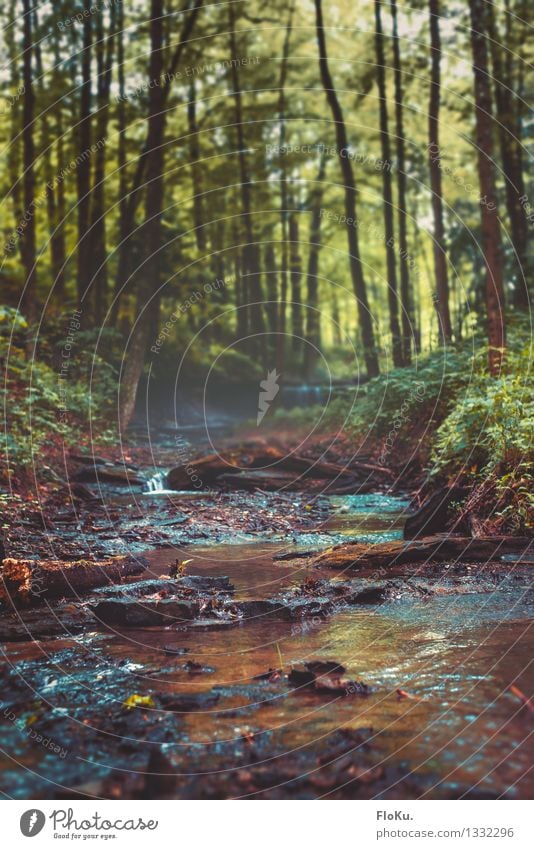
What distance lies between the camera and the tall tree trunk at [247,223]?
24658 mm

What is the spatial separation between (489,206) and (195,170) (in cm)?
1732

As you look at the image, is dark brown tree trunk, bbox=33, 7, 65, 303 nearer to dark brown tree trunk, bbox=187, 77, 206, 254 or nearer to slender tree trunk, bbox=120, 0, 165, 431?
slender tree trunk, bbox=120, 0, 165, 431

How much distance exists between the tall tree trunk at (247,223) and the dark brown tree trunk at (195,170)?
1.73 meters

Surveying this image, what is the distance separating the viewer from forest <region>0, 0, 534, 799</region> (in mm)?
3352

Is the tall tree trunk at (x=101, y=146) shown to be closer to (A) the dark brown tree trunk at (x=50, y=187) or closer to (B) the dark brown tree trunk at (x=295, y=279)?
(A) the dark brown tree trunk at (x=50, y=187)

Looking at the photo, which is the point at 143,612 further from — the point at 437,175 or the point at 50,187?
the point at 50,187

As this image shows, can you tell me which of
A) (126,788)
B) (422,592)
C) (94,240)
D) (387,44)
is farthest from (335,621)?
(387,44)

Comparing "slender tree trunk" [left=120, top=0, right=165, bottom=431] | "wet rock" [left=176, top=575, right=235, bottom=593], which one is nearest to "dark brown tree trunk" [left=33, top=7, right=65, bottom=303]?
"slender tree trunk" [left=120, top=0, right=165, bottom=431]

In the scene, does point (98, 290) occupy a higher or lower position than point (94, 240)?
lower

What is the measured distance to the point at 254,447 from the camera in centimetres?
1633

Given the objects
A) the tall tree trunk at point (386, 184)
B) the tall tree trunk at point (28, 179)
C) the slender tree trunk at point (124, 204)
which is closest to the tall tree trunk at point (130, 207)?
the slender tree trunk at point (124, 204)

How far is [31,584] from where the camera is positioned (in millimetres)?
5555
